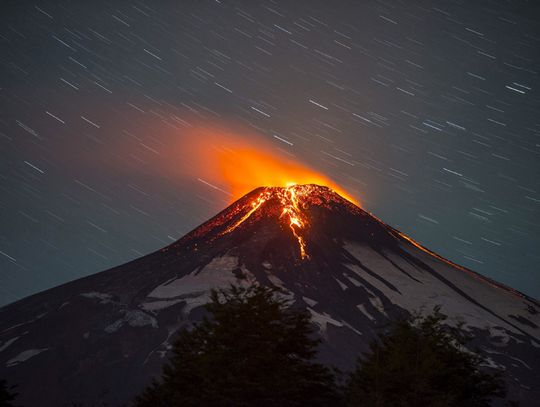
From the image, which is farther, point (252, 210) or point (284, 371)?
point (252, 210)

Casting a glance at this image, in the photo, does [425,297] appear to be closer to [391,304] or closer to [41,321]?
[391,304]

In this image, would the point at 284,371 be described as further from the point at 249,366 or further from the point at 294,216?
the point at 294,216

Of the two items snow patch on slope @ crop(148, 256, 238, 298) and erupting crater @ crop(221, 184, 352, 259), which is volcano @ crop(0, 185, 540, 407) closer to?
snow patch on slope @ crop(148, 256, 238, 298)

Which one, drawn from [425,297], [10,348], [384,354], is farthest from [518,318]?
[384,354]

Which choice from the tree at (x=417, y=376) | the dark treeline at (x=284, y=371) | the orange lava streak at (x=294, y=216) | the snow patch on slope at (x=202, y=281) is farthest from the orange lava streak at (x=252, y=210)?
the dark treeline at (x=284, y=371)

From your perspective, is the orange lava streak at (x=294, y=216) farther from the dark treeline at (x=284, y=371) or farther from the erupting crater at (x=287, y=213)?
the dark treeline at (x=284, y=371)

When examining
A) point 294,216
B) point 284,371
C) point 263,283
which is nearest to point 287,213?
point 294,216

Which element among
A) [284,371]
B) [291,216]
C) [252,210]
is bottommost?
[284,371]
